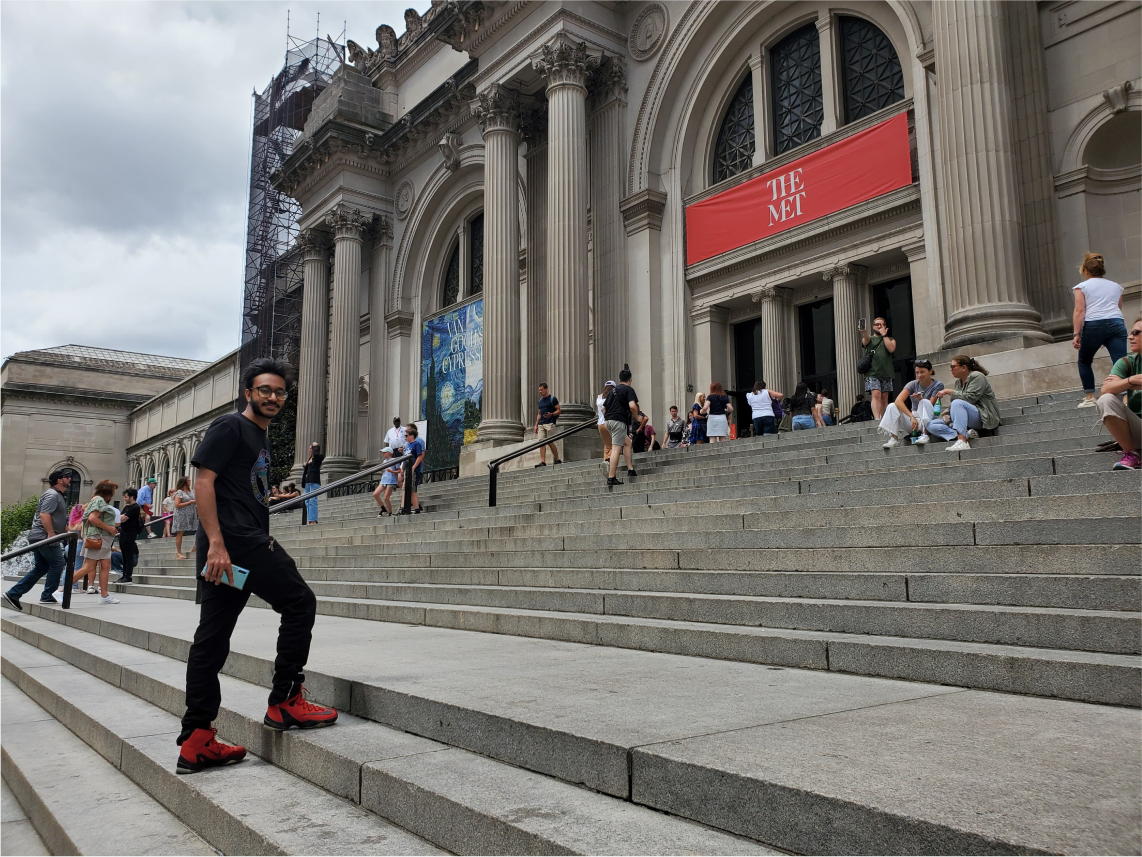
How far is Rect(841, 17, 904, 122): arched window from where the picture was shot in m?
15.6

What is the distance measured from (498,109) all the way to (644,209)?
453cm

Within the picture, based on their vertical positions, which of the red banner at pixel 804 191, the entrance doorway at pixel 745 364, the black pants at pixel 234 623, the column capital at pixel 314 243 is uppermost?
the column capital at pixel 314 243

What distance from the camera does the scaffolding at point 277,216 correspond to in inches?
1340

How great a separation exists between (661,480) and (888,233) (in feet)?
25.7

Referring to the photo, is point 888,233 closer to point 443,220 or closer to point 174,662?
point 174,662

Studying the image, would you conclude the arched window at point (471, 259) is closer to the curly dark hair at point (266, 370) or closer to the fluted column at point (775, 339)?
the fluted column at point (775, 339)

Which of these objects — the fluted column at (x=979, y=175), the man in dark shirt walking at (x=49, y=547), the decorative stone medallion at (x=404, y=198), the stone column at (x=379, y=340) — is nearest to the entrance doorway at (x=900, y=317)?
the fluted column at (x=979, y=175)

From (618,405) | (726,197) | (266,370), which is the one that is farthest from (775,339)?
(266,370)

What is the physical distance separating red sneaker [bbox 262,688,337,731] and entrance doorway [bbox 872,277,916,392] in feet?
44.1

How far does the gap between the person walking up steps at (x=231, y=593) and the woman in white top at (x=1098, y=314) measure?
277 inches

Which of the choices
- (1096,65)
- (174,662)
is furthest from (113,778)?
(1096,65)

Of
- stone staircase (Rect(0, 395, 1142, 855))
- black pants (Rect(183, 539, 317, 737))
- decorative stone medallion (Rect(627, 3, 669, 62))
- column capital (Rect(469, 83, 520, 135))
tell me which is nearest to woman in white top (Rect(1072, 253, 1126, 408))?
stone staircase (Rect(0, 395, 1142, 855))

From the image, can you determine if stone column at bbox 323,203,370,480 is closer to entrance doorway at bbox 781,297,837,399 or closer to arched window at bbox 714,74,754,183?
arched window at bbox 714,74,754,183

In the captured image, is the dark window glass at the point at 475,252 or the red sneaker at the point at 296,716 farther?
the dark window glass at the point at 475,252
